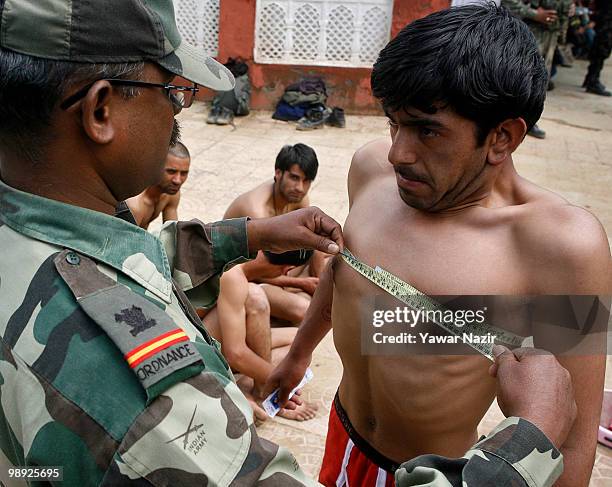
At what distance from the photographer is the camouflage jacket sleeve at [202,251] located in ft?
6.04

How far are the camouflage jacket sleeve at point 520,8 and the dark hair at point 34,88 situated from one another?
815 cm

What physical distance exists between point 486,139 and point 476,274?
1.23ft

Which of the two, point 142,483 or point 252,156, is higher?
point 142,483

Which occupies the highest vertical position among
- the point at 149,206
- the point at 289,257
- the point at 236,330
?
the point at 149,206

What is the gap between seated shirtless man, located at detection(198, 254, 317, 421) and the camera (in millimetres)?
3627

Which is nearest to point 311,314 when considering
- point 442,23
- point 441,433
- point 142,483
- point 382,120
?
point 441,433

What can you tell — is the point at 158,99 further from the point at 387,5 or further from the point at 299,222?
the point at 387,5

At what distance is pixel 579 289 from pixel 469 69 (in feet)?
2.06

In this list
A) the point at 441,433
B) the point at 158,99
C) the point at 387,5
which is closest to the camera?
A: the point at 158,99

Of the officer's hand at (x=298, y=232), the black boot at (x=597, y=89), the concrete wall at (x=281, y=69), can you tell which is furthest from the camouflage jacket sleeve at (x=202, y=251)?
the black boot at (x=597, y=89)

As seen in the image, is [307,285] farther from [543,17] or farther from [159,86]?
[543,17]

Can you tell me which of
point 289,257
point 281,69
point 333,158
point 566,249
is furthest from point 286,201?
point 281,69

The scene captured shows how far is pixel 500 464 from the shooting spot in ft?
4.11

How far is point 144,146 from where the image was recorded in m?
1.32
